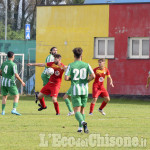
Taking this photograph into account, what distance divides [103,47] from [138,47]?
1.92 metres

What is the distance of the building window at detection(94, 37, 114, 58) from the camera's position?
30.3 metres

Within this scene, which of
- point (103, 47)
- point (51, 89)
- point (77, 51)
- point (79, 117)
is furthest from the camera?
point (103, 47)

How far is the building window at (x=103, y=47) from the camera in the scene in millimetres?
30297

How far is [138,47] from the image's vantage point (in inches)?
1166

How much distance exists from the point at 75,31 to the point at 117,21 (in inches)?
93.5

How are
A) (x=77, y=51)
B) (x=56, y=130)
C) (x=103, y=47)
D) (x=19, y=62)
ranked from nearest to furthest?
(x=77, y=51), (x=56, y=130), (x=103, y=47), (x=19, y=62)

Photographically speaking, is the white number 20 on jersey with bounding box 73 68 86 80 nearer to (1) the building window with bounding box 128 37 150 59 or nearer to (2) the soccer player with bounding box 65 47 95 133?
(2) the soccer player with bounding box 65 47 95 133

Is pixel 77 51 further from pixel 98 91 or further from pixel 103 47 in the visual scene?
pixel 103 47

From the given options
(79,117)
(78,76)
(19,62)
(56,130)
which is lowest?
(56,130)

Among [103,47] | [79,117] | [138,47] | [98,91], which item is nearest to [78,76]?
[79,117]

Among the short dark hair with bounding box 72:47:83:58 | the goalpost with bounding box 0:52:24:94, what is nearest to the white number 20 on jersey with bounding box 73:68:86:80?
the short dark hair with bounding box 72:47:83:58

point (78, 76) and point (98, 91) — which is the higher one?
point (78, 76)

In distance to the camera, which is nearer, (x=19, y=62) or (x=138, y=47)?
(x=138, y=47)

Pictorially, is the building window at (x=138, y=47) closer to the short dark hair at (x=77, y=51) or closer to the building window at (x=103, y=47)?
the building window at (x=103, y=47)
